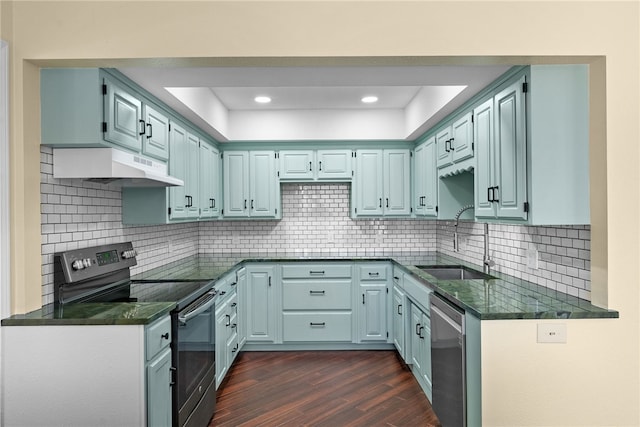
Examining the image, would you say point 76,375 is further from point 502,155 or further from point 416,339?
point 502,155

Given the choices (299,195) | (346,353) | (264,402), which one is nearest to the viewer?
(264,402)

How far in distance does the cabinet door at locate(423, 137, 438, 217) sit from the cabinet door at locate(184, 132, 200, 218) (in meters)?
2.19

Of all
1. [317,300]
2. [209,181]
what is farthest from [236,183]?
[317,300]

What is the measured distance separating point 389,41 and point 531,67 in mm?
801

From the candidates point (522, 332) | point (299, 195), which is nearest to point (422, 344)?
point (522, 332)

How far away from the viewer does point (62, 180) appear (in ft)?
7.47

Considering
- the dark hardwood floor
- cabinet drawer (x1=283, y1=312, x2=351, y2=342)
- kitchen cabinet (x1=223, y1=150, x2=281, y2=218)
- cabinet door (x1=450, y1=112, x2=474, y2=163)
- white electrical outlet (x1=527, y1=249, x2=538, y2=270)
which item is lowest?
the dark hardwood floor

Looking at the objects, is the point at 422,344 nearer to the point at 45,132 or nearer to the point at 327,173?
the point at 327,173

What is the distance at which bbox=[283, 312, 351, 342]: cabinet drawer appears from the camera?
161 inches

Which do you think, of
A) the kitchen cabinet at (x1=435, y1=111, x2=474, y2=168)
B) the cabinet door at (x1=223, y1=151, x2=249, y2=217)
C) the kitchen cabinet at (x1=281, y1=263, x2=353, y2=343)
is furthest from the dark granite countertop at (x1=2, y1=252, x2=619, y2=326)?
the cabinet door at (x1=223, y1=151, x2=249, y2=217)

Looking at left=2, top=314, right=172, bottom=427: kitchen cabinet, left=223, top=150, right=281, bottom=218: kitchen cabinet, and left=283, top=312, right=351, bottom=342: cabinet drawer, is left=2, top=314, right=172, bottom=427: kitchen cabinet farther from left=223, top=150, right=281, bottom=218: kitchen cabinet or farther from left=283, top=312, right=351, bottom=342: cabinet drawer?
left=223, top=150, right=281, bottom=218: kitchen cabinet

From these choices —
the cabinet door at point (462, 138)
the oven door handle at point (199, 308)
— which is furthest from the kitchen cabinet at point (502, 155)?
the oven door handle at point (199, 308)

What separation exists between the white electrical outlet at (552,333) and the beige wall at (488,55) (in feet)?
0.12

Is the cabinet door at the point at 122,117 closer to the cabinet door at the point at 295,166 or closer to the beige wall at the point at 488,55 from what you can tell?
the beige wall at the point at 488,55
